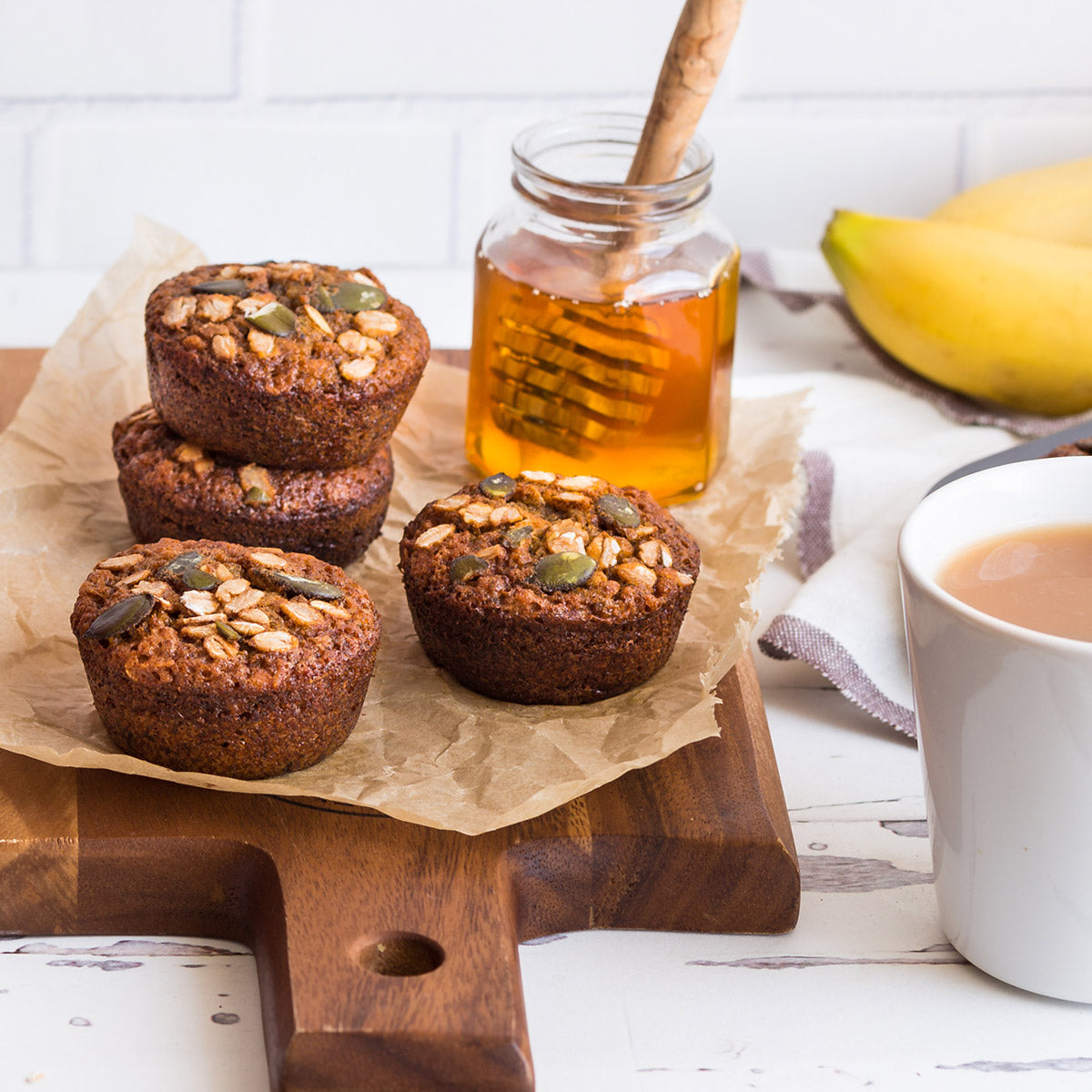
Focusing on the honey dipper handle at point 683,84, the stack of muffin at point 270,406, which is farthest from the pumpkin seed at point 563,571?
the honey dipper handle at point 683,84

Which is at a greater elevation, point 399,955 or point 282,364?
point 282,364

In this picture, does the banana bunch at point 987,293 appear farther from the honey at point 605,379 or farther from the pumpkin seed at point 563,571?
the pumpkin seed at point 563,571

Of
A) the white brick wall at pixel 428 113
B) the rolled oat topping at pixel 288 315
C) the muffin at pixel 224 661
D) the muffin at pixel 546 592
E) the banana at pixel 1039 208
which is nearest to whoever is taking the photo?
the muffin at pixel 224 661

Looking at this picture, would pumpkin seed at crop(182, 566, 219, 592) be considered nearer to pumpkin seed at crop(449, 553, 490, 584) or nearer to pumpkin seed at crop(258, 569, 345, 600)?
pumpkin seed at crop(258, 569, 345, 600)

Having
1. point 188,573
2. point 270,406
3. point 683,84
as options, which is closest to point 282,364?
point 270,406

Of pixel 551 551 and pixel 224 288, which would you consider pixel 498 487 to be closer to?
pixel 551 551

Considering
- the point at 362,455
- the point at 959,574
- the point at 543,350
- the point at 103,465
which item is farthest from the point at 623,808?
the point at 103,465
